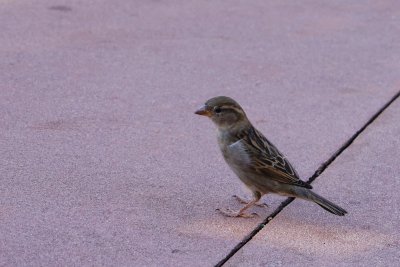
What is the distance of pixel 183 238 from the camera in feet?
17.1

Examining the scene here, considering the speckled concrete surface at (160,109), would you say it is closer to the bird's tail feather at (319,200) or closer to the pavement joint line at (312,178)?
the pavement joint line at (312,178)

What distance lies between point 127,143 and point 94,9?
10.4 ft

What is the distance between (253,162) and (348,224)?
714 millimetres

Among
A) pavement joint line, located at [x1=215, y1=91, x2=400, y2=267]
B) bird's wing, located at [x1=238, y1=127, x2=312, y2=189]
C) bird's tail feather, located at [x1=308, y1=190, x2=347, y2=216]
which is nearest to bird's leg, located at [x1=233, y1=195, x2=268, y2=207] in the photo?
pavement joint line, located at [x1=215, y1=91, x2=400, y2=267]

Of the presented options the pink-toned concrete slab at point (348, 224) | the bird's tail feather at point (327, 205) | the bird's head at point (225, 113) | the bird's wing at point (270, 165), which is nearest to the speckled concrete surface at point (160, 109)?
the pink-toned concrete slab at point (348, 224)

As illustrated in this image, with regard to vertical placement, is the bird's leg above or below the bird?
below

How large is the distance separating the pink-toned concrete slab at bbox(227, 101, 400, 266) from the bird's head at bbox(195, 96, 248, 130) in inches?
26.5

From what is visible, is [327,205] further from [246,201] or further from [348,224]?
[246,201]

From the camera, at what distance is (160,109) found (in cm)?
717

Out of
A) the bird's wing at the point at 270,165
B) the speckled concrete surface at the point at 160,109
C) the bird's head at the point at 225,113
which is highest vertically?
the bird's head at the point at 225,113

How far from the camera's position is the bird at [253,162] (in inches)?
219

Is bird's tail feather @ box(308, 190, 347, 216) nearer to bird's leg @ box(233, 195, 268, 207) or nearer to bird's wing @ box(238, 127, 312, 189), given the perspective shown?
bird's wing @ box(238, 127, 312, 189)

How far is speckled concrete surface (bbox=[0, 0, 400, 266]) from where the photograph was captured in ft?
17.2

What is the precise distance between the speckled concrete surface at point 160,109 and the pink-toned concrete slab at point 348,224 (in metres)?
0.03
